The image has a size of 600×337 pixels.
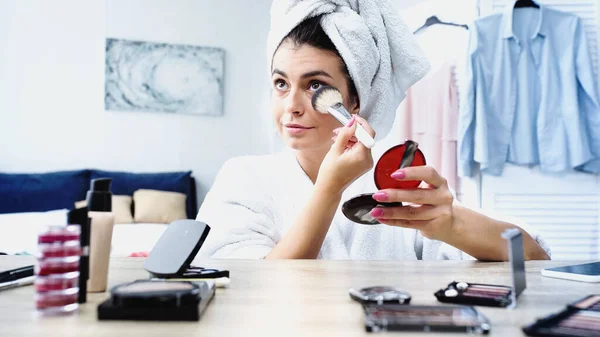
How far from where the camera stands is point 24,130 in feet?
10.2

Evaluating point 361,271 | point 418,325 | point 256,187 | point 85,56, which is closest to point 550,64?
point 256,187

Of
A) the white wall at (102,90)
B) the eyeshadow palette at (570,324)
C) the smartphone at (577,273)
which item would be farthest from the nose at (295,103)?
the white wall at (102,90)

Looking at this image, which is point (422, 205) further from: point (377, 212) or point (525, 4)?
point (525, 4)

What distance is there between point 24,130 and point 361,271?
309 centimetres

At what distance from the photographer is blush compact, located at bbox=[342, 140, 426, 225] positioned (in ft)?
2.14

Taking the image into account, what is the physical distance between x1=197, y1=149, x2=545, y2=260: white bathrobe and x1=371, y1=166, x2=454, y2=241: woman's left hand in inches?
6.5

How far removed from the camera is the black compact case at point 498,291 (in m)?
0.43

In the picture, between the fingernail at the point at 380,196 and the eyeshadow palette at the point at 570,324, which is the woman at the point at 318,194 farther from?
the eyeshadow palette at the point at 570,324

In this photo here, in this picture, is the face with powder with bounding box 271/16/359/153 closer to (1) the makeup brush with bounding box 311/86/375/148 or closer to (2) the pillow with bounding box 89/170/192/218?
(1) the makeup brush with bounding box 311/86/375/148

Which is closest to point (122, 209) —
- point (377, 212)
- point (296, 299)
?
point (377, 212)

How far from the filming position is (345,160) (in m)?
0.75

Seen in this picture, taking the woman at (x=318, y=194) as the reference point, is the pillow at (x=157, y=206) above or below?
below

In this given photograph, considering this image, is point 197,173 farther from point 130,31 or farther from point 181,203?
point 130,31

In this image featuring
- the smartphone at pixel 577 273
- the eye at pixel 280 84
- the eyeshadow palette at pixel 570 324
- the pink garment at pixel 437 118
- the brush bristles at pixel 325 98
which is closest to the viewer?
the eyeshadow palette at pixel 570 324
